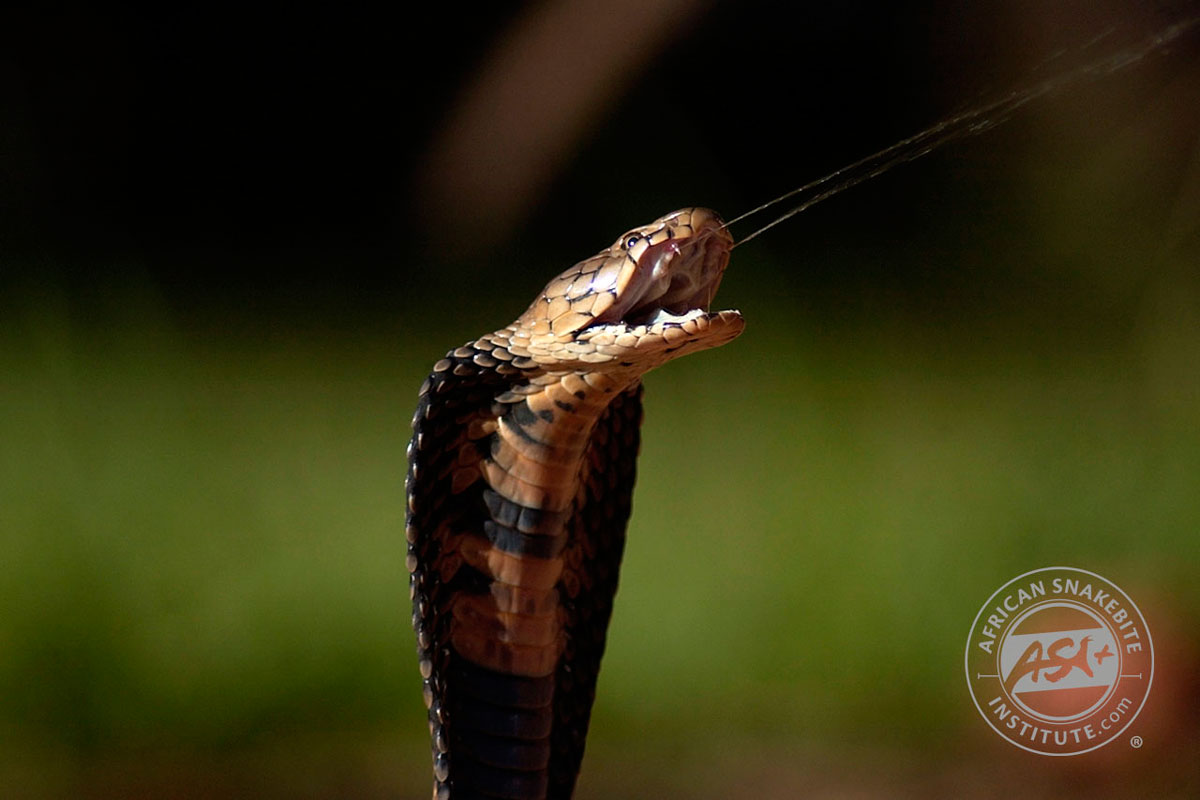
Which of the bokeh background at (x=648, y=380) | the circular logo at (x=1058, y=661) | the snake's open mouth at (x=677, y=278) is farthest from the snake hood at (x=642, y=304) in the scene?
the circular logo at (x=1058, y=661)

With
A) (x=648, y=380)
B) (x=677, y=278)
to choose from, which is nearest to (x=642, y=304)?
(x=677, y=278)

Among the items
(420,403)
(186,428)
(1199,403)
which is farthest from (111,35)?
(1199,403)

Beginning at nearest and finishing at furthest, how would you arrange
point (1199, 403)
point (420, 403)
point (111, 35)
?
point (420, 403) → point (111, 35) → point (1199, 403)

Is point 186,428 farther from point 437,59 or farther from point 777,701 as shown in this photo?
point 777,701

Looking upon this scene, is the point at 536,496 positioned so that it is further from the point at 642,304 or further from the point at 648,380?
the point at 648,380

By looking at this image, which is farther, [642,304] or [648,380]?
[648,380]
